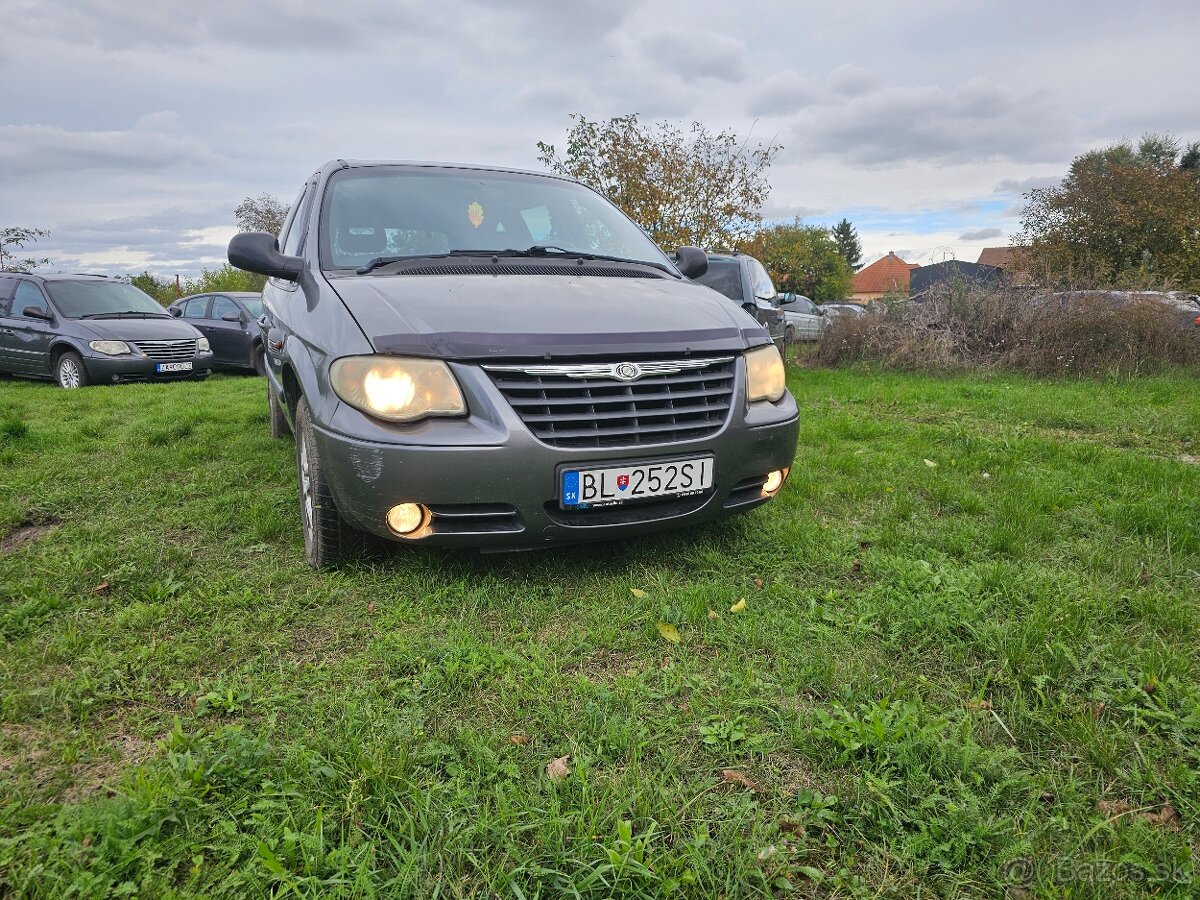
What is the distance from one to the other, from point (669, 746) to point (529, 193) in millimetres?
2959

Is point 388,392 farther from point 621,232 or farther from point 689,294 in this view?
point 621,232

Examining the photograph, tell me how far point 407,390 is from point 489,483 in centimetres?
40

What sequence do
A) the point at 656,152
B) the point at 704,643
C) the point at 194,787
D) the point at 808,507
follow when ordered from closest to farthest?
the point at 194,787
the point at 704,643
the point at 808,507
the point at 656,152

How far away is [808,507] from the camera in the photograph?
363 centimetres

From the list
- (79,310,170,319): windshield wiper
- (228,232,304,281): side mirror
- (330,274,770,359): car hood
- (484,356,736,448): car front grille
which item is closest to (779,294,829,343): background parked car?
(330,274,770,359): car hood

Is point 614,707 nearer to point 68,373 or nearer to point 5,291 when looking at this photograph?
point 68,373

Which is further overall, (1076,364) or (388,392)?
(1076,364)

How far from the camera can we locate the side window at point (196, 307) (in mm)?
12141

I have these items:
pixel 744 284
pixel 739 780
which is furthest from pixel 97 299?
pixel 739 780

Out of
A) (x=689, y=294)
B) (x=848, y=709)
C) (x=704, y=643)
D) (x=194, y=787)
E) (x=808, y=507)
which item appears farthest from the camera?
(x=808, y=507)

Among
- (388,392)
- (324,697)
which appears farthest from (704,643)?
(388,392)

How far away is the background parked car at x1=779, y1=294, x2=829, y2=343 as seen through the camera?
9.97 m

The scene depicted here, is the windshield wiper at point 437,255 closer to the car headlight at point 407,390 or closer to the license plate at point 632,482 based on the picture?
the car headlight at point 407,390

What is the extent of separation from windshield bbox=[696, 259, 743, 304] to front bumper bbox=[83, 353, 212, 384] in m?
7.14
